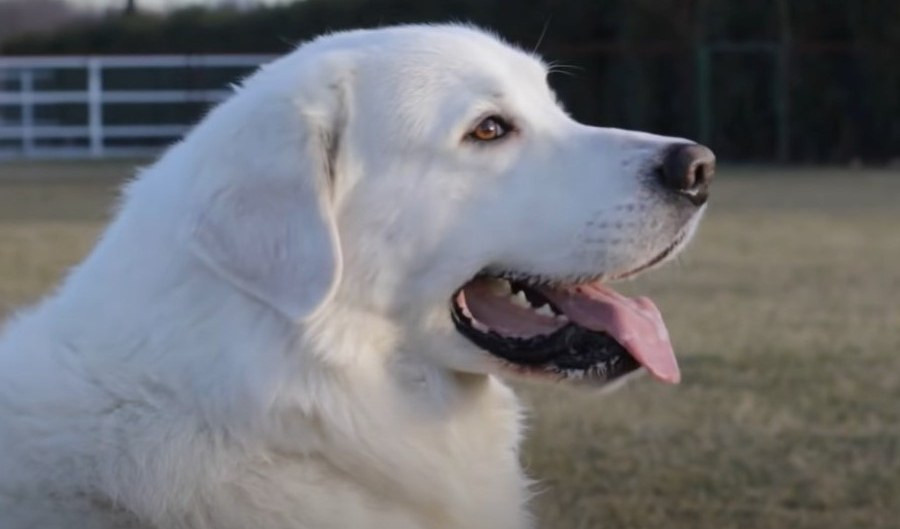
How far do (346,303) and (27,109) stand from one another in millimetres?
29489

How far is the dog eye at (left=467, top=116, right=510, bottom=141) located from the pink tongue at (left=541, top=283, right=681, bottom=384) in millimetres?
305

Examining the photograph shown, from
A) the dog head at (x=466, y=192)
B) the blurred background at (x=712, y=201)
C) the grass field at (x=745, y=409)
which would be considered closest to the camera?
the dog head at (x=466, y=192)

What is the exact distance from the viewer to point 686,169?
9.00 feet

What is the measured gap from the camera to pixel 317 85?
267cm

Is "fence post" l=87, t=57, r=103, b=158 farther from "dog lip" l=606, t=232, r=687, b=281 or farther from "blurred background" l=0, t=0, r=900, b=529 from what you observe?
"dog lip" l=606, t=232, r=687, b=281

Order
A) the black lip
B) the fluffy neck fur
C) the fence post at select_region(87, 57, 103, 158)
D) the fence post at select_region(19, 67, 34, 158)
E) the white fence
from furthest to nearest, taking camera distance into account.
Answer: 1. the fence post at select_region(19, 67, 34, 158)
2. the fence post at select_region(87, 57, 103, 158)
3. the white fence
4. the black lip
5. the fluffy neck fur

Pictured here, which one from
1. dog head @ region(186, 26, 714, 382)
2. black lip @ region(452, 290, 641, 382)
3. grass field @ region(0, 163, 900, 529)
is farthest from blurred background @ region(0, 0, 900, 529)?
black lip @ region(452, 290, 641, 382)

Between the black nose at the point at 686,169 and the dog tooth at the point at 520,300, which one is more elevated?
the black nose at the point at 686,169

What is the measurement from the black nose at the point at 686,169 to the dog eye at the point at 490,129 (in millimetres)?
292

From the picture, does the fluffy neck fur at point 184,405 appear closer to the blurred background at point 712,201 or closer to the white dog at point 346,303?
the white dog at point 346,303

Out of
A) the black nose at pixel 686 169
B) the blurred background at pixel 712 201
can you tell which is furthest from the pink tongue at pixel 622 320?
the blurred background at pixel 712 201

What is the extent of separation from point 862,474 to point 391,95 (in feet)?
9.55

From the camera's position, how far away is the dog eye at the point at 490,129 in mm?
2748

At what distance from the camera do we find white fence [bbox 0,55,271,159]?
96.1 feet
